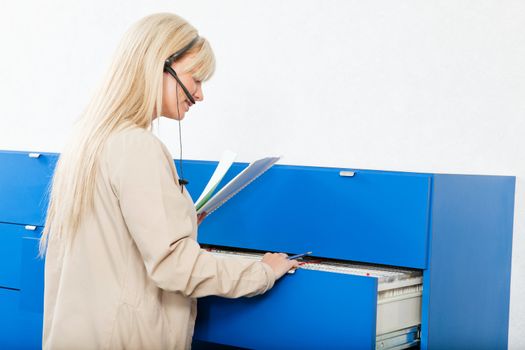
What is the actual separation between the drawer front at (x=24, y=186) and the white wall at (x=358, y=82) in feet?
1.94

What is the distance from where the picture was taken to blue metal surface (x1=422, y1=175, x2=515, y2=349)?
170 centimetres

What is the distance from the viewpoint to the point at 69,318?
4.85 feet

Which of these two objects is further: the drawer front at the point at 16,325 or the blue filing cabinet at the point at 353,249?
the drawer front at the point at 16,325

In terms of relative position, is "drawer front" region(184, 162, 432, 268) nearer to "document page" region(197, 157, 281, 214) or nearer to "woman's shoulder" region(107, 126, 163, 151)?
"document page" region(197, 157, 281, 214)

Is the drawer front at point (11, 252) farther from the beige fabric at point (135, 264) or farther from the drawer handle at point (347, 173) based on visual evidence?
the drawer handle at point (347, 173)

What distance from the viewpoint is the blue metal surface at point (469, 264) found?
1.70m

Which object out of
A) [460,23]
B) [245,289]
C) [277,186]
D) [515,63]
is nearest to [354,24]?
[460,23]

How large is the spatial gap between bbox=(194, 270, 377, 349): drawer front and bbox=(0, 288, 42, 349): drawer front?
0.64m

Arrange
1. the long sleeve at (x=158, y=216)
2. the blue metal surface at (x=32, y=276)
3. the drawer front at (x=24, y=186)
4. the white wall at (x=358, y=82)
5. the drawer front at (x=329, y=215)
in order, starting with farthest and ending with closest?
the drawer front at (x=24, y=186)
the white wall at (x=358, y=82)
the blue metal surface at (x=32, y=276)
the drawer front at (x=329, y=215)
the long sleeve at (x=158, y=216)

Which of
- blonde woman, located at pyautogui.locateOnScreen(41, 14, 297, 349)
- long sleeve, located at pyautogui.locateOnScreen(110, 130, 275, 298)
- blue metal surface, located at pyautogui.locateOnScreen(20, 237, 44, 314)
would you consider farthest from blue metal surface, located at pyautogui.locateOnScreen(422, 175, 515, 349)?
blue metal surface, located at pyautogui.locateOnScreen(20, 237, 44, 314)

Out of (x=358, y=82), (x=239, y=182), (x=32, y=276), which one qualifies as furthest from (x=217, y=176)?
(x=358, y=82)

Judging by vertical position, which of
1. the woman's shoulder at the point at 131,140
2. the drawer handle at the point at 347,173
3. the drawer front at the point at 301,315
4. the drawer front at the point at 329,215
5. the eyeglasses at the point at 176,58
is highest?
the eyeglasses at the point at 176,58

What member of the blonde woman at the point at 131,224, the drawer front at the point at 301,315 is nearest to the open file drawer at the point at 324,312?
the drawer front at the point at 301,315

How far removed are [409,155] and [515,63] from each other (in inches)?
16.1
